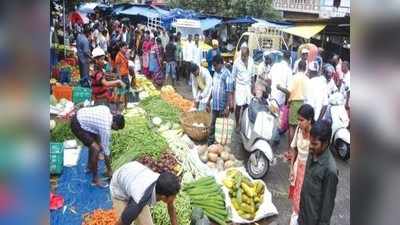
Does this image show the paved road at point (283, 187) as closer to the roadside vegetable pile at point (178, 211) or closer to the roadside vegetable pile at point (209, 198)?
the roadside vegetable pile at point (209, 198)

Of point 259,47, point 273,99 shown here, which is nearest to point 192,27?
point 259,47

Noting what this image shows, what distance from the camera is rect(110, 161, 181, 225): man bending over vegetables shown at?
299cm

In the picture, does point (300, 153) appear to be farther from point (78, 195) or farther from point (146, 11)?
point (146, 11)

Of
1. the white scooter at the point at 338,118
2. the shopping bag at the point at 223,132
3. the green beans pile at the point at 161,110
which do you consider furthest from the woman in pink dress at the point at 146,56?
the white scooter at the point at 338,118

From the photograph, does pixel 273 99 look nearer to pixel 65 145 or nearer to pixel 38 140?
pixel 65 145

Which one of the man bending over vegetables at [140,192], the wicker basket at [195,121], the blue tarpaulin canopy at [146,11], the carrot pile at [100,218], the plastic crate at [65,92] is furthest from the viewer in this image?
the blue tarpaulin canopy at [146,11]

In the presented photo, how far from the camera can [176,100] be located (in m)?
7.76

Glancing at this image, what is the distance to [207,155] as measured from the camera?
5453 mm

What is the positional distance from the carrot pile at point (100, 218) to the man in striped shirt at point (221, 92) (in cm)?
295

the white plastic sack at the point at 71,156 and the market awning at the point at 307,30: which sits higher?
the market awning at the point at 307,30

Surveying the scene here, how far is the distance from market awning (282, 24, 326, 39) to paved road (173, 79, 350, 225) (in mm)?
5042

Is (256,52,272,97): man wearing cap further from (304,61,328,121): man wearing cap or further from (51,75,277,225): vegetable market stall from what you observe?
(51,75,277,225): vegetable market stall

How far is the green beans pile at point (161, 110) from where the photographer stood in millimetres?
6617

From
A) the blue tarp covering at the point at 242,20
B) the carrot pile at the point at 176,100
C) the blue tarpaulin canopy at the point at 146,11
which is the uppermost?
the blue tarpaulin canopy at the point at 146,11
